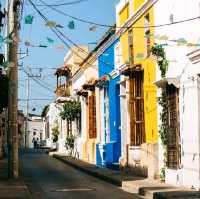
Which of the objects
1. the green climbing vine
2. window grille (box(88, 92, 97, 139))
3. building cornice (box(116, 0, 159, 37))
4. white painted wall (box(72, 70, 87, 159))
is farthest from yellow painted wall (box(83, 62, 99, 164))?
the green climbing vine

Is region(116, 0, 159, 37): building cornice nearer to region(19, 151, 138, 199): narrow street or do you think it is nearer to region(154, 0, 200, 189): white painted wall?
region(154, 0, 200, 189): white painted wall

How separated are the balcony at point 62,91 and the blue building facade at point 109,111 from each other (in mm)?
14915


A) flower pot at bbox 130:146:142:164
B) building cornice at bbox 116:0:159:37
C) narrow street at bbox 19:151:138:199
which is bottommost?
narrow street at bbox 19:151:138:199

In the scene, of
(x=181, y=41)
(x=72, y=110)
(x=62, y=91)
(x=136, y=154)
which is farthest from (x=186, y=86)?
(x=62, y=91)

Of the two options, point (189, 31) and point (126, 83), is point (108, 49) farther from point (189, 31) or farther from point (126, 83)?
point (189, 31)

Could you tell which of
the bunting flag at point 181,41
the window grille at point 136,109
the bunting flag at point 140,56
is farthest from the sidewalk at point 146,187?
the bunting flag at point 140,56

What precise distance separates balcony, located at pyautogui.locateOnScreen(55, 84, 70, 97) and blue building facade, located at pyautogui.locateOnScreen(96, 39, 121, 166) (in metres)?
14.9

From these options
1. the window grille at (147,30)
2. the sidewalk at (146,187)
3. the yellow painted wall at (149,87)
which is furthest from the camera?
the window grille at (147,30)

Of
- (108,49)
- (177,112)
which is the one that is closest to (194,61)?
(177,112)

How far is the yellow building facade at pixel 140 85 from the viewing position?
20.4 m

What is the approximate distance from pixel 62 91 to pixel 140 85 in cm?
2529

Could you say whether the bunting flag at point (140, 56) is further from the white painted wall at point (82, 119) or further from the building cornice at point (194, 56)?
the white painted wall at point (82, 119)

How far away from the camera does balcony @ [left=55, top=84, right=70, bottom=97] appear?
4564cm

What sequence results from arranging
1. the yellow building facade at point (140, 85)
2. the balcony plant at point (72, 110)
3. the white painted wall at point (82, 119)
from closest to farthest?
the yellow building facade at point (140, 85) → the white painted wall at point (82, 119) → the balcony plant at point (72, 110)
